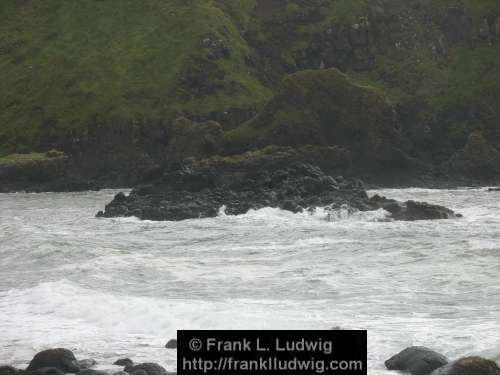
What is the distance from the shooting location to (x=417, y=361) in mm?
19938

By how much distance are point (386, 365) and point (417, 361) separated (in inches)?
29.6

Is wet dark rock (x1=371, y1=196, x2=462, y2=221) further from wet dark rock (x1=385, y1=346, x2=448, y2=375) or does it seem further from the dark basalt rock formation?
the dark basalt rock formation

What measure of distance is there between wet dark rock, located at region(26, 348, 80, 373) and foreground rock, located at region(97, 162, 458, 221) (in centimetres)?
3277

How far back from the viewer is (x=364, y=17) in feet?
365

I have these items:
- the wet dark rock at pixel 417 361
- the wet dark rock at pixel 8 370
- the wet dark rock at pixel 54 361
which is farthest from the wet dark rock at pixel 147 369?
the wet dark rock at pixel 417 361

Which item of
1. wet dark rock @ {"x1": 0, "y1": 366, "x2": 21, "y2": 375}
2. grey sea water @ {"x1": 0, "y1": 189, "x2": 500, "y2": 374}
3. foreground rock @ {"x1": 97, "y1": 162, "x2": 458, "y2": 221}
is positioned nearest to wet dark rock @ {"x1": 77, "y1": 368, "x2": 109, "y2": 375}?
wet dark rock @ {"x1": 0, "y1": 366, "x2": 21, "y2": 375}

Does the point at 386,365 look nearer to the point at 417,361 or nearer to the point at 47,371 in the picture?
the point at 417,361

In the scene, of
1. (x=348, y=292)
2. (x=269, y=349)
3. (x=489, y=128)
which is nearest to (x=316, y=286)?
(x=348, y=292)

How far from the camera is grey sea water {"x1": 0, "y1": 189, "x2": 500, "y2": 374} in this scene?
77.7 ft

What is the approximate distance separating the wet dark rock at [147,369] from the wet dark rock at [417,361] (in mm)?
4842

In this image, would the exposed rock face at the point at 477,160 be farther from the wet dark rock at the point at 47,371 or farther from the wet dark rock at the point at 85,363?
the wet dark rock at the point at 47,371

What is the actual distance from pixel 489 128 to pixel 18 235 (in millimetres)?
58722
